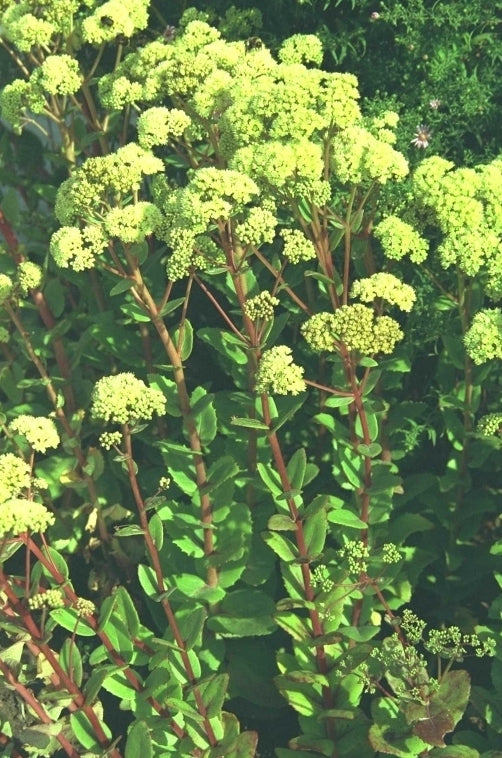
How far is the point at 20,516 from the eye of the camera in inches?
117

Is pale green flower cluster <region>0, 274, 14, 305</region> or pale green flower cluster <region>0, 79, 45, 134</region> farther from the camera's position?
pale green flower cluster <region>0, 79, 45, 134</region>

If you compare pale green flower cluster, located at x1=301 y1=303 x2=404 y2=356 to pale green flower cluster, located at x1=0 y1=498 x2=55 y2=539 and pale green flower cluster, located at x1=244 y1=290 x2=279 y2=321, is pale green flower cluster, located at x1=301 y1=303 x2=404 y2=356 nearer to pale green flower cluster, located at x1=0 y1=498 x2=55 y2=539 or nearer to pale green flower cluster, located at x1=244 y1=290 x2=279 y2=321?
pale green flower cluster, located at x1=244 y1=290 x2=279 y2=321

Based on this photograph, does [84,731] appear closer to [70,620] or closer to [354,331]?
[70,620]

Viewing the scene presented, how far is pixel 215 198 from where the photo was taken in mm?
3154

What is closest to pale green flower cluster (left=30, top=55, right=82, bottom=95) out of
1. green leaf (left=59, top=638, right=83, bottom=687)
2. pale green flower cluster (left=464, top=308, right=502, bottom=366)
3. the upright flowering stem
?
the upright flowering stem

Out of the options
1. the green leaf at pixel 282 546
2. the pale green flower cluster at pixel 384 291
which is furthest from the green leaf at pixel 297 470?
the pale green flower cluster at pixel 384 291

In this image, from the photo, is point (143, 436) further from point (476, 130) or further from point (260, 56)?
point (476, 130)

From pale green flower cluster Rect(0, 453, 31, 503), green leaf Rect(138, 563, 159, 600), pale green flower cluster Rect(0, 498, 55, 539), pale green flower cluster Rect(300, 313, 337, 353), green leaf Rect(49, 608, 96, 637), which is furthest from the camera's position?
green leaf Rect(138, 563, 159, 600)

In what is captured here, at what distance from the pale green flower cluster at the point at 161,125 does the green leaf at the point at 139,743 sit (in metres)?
2.37

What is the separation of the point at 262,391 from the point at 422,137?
1.83 metres

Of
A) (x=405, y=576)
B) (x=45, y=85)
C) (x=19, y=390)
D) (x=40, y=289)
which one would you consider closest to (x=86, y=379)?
(x=19, y=390)

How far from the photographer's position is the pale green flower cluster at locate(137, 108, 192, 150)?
3.67 metres

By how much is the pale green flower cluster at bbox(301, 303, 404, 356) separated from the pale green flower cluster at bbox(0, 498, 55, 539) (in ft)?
3.67

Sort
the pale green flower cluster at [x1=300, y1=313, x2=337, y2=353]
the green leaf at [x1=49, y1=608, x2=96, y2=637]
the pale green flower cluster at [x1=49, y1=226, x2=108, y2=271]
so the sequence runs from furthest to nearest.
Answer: the green leaf at [x1=49, y1=608, x2=96, y2=637]
the pale green flower cluster at [x1=49, y1=226, x2=108, y2=271]
the pale green flower cluster at [x1=300, y1=313, x2=337, y2=353]
